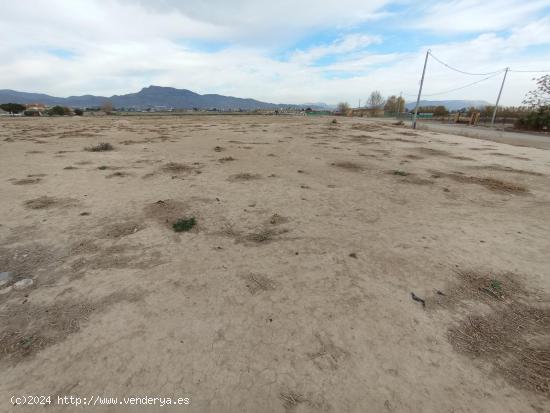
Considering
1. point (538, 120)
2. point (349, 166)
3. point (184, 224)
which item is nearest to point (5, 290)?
point (184, 224)

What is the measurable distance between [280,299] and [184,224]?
10.8 feet

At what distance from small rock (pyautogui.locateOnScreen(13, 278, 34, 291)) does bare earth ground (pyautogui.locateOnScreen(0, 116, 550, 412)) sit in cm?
9

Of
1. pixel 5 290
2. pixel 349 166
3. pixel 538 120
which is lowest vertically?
pixel 5 290

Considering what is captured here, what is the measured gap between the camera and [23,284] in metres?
4.31

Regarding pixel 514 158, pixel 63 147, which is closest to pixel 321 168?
pixel 514 158

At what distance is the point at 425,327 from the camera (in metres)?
3.66

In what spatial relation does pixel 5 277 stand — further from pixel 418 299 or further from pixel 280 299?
pixel 418 299

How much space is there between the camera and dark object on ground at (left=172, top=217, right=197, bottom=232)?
627 centimetres

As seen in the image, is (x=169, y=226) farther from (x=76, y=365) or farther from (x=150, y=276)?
(x=76, y=365)

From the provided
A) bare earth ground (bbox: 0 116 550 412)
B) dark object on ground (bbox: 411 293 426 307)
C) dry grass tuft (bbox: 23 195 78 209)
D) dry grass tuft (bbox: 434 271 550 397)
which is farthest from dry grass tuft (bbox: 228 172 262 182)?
dry grass tuft (bbox: 434 271 550 397)

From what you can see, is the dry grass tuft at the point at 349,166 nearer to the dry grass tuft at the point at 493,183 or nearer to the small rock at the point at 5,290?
the dry grass tuft at the point at 493,183

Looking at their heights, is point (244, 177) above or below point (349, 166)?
below

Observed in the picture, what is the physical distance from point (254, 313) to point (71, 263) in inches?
137

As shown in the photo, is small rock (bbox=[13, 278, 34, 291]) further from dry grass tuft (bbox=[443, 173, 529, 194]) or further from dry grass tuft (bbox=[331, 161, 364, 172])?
dry grass tuft (bbox=[443, 173, 529, 194])
